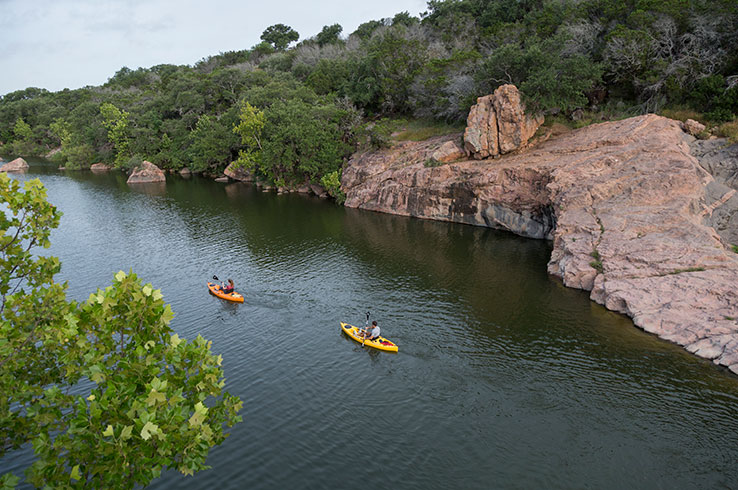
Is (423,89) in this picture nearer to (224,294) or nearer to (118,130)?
(224,294)

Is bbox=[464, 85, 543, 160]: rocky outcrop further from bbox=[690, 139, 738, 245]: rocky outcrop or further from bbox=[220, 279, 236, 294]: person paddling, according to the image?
bbox=[220, 279, 236, 294]: person paddling

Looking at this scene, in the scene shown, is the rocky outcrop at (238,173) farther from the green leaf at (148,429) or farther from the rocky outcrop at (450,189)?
the green leaf at (148,429)

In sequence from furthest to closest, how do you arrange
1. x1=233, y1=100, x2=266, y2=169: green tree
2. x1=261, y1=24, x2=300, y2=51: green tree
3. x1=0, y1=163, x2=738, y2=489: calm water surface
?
x1=261, y1=24, x2=300, y2=51: green tree
x1=233, y1=100, x2=266, y2=169: green tree
x1=0, y1=163, x2=738, y2=489: calm water surface

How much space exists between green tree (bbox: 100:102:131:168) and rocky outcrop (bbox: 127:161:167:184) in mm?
10723

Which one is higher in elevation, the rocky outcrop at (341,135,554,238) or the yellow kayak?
the rocky outcrop at (341,135,554,238)

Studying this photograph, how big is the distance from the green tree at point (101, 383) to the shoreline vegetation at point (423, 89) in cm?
4335

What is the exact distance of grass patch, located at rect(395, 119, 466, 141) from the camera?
55.1m

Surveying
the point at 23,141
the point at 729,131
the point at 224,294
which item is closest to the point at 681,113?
the point at 729,131

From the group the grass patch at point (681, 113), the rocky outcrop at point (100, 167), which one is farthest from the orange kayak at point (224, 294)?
the rocky outcrop at point (100, 167)

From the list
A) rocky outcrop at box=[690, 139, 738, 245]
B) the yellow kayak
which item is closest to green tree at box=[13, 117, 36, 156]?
the yellow kayak

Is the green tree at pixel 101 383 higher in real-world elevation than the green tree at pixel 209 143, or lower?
lower

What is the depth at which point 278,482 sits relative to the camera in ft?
50.8

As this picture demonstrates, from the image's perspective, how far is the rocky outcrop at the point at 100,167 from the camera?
9050 cm

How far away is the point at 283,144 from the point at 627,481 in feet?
180
